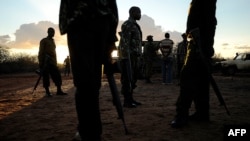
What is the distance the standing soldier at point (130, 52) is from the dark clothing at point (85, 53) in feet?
11.4

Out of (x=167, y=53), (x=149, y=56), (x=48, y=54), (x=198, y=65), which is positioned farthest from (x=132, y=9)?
(x=149, y=56)

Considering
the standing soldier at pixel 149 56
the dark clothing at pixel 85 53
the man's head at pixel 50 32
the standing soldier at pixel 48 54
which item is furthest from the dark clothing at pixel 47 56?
the dark clothing at pixel 85 53

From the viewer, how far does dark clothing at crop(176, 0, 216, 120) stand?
4.04 m

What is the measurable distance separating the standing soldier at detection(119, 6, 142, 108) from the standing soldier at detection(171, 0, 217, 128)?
1971 mm

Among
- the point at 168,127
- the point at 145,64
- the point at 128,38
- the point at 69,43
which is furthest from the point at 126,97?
the point at 145,64

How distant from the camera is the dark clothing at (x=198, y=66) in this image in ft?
13.3

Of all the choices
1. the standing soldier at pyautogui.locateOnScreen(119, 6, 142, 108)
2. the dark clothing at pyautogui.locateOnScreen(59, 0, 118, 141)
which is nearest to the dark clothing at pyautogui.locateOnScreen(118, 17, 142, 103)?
the standing soldier at pyautogui.locateOnScreen(119, 6, 142, 108)

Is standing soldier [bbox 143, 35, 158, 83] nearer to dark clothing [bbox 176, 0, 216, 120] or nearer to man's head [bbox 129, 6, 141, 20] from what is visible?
man's head [bbox 129, 6, 141, 20]

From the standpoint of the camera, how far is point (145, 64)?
1466cm

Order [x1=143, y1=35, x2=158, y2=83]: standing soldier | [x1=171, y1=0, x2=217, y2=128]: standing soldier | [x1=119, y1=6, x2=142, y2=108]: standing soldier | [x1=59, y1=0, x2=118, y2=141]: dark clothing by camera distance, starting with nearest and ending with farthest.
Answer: [x1=59, y1=0, x2=118, y2=141]: dark clothing, [x1=171, y1=0, x2=217, y2=128]: standing soldier, [x1=119, y1=6, x2=142, y2=108]: standing soldier, [x1=143, y1=35, x2=158, y2=83]: standing soldier

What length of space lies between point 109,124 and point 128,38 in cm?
236

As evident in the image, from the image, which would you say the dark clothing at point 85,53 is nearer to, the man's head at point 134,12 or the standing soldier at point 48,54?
the man's head at point 134,12

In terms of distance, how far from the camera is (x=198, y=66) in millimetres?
4125

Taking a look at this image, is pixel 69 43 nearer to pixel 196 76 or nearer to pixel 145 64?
pixel 196 76
